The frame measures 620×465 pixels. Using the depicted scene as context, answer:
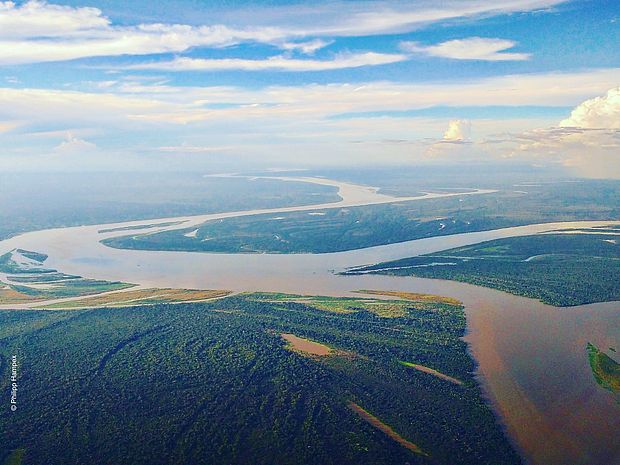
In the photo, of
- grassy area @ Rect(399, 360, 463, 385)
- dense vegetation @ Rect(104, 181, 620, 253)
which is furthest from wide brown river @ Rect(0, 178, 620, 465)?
dense vegetation @ Rect(104, 181, 620, 253)

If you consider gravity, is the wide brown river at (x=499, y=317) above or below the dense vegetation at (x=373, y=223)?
below

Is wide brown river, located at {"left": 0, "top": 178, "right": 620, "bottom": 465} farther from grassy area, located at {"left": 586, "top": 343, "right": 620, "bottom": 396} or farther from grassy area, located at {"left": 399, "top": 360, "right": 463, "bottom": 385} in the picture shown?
grassy area, located at {"left": 399, "top": 360, "right": 463, "bottom": 385}

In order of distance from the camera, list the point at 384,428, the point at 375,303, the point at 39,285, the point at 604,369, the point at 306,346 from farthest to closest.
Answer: the point at 39,285
the point at 375,303
the point at 306,346
the point at 604,369
the point at 384,428

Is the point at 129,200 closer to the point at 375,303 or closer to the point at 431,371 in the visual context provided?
the point at 375,303

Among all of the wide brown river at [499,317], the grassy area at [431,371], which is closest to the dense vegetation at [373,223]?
the wide brown river at [499,317]

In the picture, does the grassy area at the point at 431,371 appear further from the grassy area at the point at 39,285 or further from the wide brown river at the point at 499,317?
the grassy area at the point at 39,285

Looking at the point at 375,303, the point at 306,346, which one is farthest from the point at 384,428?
the point at 375,303
